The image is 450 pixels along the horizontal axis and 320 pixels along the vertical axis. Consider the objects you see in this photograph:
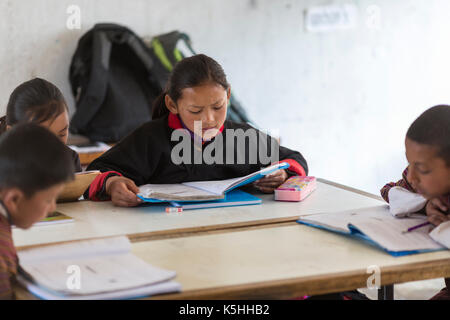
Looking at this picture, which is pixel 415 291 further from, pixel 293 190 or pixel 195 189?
pixel 195 189

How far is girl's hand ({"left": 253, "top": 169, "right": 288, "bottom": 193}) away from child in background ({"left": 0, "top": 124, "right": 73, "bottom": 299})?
0.82m

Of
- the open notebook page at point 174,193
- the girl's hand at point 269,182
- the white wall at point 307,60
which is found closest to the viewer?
the open notebook page at point 174,193

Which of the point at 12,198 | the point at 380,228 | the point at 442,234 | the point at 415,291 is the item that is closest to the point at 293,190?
the point at 380,228

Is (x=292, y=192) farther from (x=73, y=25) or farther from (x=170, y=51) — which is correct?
(x=73, y=25)

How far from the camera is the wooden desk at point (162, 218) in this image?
140cm

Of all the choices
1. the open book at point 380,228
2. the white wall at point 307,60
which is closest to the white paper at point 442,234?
the open book at point 380,228

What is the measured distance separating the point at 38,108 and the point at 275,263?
0.89m

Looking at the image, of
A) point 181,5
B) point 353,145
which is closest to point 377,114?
point 353,145

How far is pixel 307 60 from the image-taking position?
12.8 feet

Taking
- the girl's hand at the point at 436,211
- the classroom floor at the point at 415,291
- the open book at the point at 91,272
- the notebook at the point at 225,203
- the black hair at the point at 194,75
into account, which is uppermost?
the black hair at the point at 194,75

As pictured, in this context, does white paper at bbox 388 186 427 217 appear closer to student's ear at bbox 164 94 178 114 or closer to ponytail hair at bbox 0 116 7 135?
student's ear at bbox 164 94 178 114

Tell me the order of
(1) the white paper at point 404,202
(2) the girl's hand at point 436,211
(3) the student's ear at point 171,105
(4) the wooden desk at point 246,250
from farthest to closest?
(3) the student's ear at point 171,105
(1) the white paper at point 404,202
(2) the girl's hand at point 436,211
(4) the wooden desk at point 246,250

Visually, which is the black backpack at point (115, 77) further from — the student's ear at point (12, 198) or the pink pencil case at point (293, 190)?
the student's ear at point (12, 198)

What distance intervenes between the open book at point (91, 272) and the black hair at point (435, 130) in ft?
2.19
